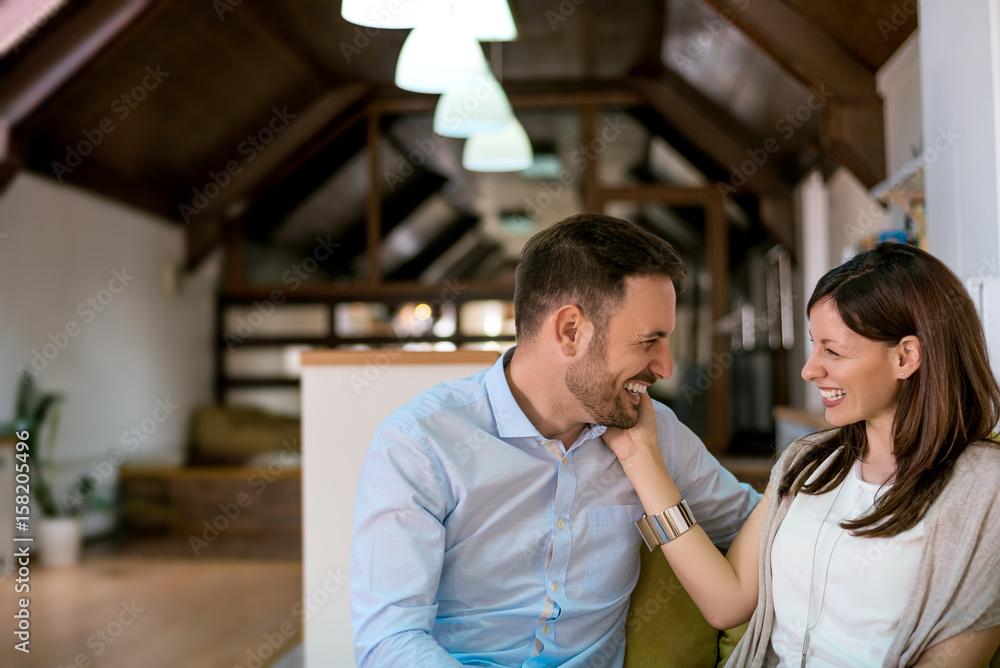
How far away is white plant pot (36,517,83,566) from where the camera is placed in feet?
16.9

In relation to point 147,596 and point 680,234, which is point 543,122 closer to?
point 680,234

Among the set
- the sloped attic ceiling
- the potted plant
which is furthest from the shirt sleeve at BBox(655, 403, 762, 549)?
the potted plant

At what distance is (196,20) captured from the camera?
5258mm

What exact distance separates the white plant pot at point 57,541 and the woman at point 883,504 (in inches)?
187

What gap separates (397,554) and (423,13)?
2049 mm

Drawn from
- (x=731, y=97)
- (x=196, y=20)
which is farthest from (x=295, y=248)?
(x=731, y=97)

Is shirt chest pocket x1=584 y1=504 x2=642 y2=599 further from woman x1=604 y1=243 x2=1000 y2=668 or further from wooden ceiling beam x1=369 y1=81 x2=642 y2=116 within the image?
wooden ceiling beam x1=369 y1=81 x2=642 y2=116

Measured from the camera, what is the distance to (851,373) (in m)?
1.38

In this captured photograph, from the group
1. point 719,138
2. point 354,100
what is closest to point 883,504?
point 719,138

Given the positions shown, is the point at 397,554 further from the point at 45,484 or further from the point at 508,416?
the point at 45,484

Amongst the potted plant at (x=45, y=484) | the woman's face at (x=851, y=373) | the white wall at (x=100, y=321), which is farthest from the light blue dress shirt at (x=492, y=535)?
the white wall at (x=100, y=321)

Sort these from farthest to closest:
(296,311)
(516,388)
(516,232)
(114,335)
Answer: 1. (516,232)
2. (296,311)
3. (114,335)
4. (516,388)

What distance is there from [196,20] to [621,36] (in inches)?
115

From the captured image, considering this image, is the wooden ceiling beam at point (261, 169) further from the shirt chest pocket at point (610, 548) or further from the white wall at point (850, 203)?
the shirt chest pocket at point (610, 548)
